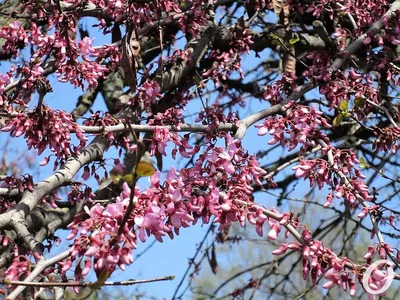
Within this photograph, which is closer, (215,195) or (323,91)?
(215,195)

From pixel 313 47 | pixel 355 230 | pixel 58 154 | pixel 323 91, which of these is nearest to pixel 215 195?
pixel 58 154

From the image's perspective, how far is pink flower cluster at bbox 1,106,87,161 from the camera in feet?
9.98

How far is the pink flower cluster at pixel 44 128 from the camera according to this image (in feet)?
9.98

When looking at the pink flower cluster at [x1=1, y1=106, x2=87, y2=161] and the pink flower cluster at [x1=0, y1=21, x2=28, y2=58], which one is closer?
the pink flower cluster at [x1=1, y1=106, x2=87, y2=161]

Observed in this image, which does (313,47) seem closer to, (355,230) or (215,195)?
(355,230)

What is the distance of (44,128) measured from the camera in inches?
121

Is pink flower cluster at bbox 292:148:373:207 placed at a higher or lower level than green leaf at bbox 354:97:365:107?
lower

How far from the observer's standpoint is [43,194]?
3186mm

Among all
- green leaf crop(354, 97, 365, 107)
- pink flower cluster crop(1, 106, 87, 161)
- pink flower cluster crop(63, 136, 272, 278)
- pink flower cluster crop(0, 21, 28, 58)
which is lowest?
pink flower cluster crop(63, 136, 272, 278)

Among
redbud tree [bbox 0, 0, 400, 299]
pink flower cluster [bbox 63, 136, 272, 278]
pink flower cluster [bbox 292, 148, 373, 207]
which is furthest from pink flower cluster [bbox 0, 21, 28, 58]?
pink flower cluster [bbox 292, 148, 373, 207]

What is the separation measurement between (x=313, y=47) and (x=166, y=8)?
1405 mm
